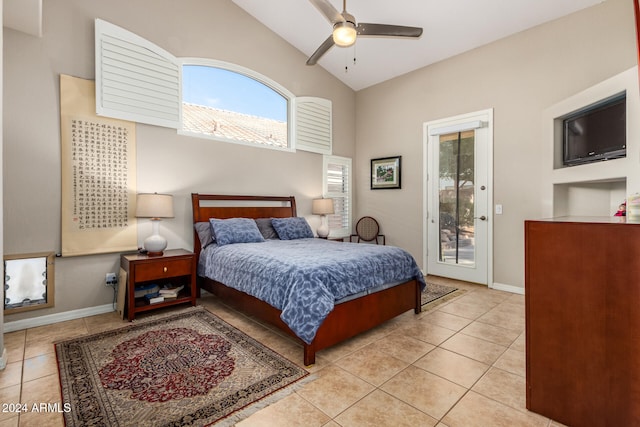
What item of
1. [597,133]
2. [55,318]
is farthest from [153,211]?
[597,133]

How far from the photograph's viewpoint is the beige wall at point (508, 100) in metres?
3.21

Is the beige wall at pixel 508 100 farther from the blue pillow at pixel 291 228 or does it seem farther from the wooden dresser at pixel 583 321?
the wooden dresser at pixel 583 321

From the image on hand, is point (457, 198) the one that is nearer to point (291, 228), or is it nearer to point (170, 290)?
point (291, 228)

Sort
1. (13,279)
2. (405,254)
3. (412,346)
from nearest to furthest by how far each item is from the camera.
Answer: (412,346) → (13,279) → (405,254)

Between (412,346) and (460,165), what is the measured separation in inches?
118

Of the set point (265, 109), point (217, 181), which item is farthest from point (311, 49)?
point (217, 181)

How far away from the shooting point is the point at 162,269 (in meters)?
3.07

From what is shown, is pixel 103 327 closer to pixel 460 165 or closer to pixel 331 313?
pixel 331 313

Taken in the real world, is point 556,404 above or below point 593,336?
below

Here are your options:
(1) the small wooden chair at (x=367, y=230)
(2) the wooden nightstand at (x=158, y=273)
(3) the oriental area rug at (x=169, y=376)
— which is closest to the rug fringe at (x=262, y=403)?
(3) the oriental area rug at (x=169, y=376)

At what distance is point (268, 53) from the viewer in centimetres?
452

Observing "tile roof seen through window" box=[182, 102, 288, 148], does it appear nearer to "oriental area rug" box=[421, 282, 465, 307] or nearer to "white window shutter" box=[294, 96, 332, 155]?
"white window shutter" box=[294, 96, 332, 155]

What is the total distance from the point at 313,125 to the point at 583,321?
4.37 meters

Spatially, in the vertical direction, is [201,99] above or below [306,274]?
above
